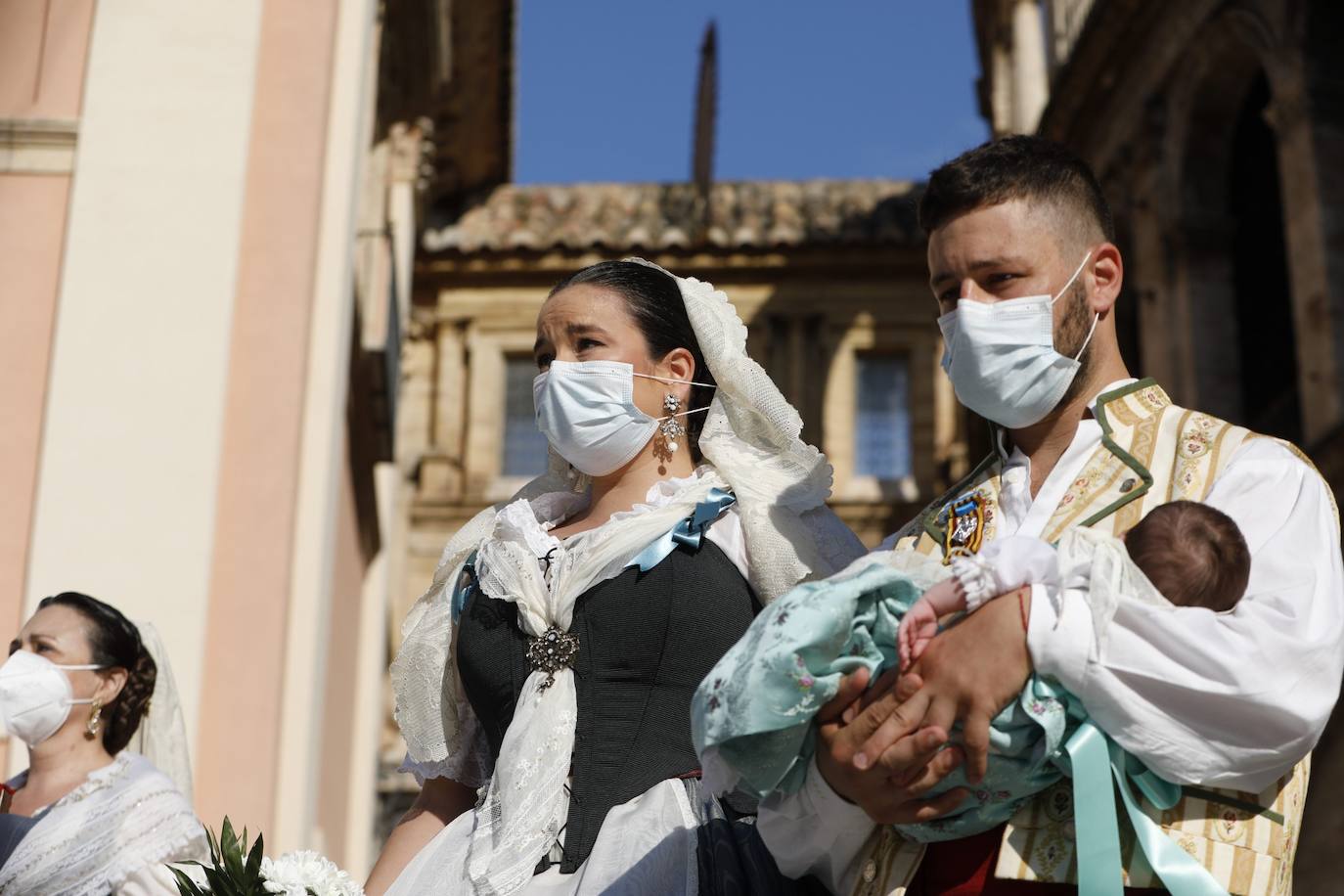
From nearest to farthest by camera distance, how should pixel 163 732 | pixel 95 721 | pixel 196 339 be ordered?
pixel 95 721
pixel 163 732
pixel 196 339

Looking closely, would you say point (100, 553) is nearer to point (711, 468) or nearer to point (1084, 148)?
point (711, 468)

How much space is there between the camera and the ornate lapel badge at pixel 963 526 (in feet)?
10.8

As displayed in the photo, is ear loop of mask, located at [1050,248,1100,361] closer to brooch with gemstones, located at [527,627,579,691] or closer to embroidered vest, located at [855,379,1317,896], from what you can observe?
embroidered vest, located at [855,379,1317,896]

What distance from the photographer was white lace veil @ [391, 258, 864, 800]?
3.82 m

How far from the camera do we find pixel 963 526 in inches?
131

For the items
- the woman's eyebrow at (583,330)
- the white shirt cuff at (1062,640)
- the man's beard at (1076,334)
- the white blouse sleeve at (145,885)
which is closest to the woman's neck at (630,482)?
the woman's eyebrow at (583,330)

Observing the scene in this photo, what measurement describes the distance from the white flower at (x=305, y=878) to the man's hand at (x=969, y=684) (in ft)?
3.87

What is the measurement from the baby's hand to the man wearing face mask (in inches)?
0.9

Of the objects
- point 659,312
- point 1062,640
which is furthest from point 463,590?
point 1062,640

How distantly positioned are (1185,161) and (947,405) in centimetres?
711

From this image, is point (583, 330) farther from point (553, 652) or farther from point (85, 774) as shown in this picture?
point (85, 774)

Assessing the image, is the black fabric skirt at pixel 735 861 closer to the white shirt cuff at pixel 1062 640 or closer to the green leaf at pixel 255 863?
the white shirt cuff at pixel 1062 640

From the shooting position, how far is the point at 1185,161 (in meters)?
16.9

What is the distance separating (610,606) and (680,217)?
2074cm
